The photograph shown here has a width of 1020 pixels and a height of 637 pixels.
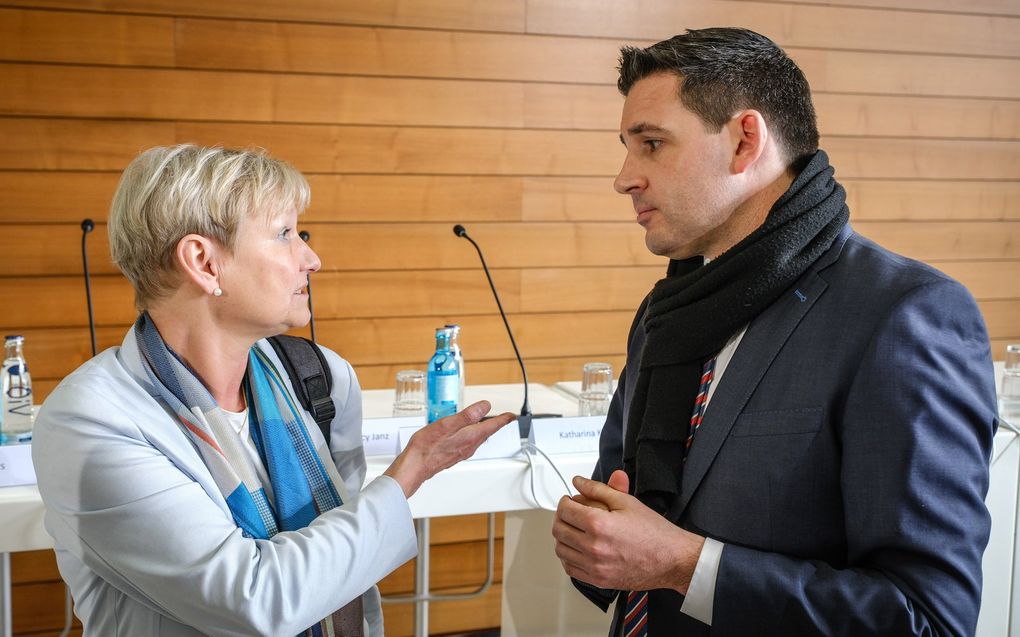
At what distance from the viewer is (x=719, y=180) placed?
4.34ft

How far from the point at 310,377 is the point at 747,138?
2.77 feet

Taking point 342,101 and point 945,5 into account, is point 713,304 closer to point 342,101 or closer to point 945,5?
point 342,101

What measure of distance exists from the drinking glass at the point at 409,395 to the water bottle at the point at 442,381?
0.87 feet

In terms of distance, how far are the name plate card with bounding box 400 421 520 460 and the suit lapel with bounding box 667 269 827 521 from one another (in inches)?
42.7

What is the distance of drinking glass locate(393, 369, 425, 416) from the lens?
266 centimetres

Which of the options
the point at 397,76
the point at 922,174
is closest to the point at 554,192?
the point at 397,76

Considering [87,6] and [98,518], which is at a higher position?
[87,6]

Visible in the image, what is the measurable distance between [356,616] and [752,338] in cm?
81

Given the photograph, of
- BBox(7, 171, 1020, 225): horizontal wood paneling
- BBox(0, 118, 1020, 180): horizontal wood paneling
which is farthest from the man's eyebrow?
BBox(7, 171, 1020, 225): horizontal wood paneling

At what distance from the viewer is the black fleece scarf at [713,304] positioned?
123cm

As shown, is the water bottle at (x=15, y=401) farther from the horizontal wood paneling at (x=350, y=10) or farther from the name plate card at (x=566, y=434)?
the horizontal wood paneling at (x=350, y=10)

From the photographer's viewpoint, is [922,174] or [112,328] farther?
[922,174]

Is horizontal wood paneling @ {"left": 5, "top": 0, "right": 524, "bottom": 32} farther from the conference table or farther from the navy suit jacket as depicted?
the navy suit jacket

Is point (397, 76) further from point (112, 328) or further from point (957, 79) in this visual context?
point (957, 79)
